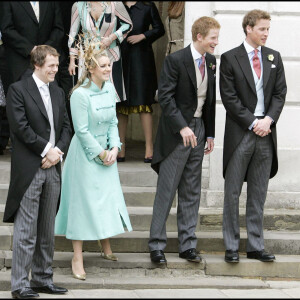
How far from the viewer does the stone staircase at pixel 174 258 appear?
8336 millimetres

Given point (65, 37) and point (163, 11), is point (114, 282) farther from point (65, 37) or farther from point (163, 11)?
point (163, 11)

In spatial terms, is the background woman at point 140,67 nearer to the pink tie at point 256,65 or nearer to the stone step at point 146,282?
the pink tie at point 256,65

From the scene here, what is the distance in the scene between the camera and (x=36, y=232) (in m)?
7.77

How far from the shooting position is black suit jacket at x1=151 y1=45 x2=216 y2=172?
844cm

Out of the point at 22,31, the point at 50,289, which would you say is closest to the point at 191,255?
the point at 50,289

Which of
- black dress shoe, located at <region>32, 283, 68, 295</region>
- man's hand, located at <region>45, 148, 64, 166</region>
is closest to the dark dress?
man's hand, located at <region>45, 148, 64, 166</region>

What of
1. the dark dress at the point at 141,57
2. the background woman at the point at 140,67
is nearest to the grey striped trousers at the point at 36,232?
the background woman at the point at 140,67

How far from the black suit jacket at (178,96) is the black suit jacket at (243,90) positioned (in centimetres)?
16

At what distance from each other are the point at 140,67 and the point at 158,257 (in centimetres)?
288

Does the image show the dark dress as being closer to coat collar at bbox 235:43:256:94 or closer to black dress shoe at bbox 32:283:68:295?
coat collar at bbox 235:43:256:94

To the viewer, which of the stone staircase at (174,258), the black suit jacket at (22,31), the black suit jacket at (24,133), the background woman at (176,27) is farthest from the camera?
the background woman at (176,27)

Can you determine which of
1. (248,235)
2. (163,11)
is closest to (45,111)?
(248,235)

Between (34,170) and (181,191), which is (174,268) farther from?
(34,170)

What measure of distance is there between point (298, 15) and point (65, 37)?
2.77m
